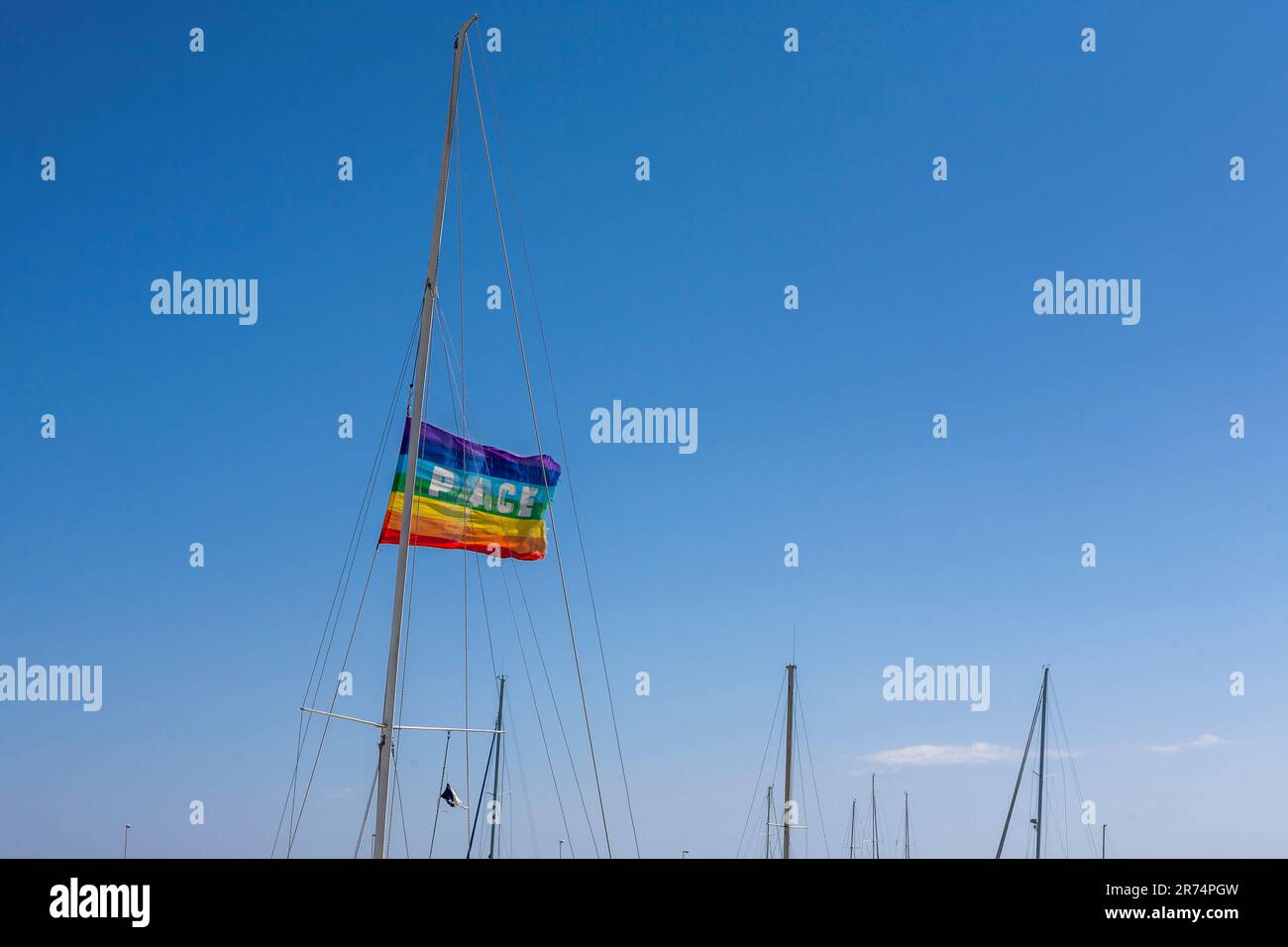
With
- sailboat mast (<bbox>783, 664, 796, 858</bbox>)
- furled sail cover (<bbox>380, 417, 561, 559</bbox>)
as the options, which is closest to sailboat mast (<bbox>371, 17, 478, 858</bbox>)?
furled sail cover (<bbox>380, 417, 561, 559</bbox>)

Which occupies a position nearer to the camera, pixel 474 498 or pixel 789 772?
pixel 474 498

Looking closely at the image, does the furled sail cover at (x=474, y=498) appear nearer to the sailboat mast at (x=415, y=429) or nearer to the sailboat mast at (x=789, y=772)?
the sailboat mast at (x=415, y=429)

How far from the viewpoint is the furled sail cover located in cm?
2614

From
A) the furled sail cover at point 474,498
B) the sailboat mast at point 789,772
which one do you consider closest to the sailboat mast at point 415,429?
Result: the furled sail cover at point 474,498

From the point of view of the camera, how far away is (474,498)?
26734 millimetres

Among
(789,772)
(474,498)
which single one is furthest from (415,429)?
(789,772)

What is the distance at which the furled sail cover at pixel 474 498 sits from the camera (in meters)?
26.1

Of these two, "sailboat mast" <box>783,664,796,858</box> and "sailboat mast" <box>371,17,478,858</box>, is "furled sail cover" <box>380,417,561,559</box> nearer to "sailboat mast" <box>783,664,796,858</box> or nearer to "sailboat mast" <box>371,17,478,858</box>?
"sailboat mast" <box>371,17,478,858</box>

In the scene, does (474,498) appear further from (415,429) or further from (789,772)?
(789,772)

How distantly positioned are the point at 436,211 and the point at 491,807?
→ 31.6 meters

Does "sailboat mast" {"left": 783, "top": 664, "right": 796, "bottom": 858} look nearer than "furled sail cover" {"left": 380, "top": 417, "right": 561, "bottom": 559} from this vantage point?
No
